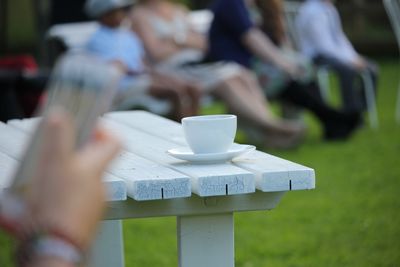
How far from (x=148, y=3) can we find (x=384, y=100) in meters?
4.38

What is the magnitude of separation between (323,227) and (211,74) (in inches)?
111

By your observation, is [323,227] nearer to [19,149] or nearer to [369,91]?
[19,149]

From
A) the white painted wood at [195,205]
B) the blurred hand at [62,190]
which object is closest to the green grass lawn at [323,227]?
the white painted wood at [195,205]

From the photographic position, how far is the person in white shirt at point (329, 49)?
8.78 meters

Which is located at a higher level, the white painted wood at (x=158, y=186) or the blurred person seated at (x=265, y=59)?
the white painted wood at (x=158, y=186)

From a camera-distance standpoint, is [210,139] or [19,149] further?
[19,149]

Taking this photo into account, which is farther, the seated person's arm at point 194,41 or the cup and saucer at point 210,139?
the seated person's arm at point 194,41

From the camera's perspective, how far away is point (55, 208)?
1324mm

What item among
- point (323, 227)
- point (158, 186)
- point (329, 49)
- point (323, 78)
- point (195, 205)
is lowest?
point (323, 78)

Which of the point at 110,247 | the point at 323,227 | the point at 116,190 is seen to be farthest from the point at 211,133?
the point at 323,227

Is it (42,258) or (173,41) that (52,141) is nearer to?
(42,258)

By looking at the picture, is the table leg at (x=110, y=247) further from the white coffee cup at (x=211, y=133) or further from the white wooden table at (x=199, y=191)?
the white coffee cup at (x=211, y=133)

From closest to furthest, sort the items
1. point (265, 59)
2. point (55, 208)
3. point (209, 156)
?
point (55, 208)
point (209, 156)
point (265, 59)

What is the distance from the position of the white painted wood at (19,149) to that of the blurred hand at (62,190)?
85 centimetres
